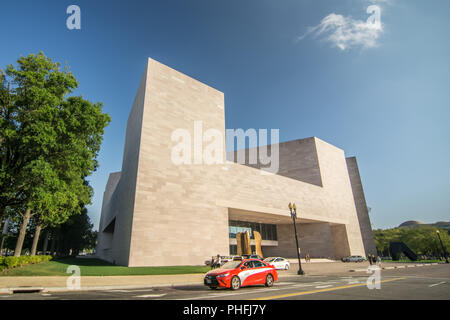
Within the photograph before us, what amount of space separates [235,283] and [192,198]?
1778 centimetres

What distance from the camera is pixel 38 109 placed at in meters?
17.9

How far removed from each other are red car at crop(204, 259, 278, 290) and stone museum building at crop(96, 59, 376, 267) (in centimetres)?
1457

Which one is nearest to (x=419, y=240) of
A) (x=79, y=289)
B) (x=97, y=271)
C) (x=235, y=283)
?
(x=235, y=283)

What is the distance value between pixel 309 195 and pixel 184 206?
28070mm

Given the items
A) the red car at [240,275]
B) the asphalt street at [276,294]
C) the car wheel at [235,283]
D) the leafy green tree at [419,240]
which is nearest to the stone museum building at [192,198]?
the asphalt street at [276,294]

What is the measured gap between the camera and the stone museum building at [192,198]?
24.0 meters

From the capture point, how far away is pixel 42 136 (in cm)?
1686

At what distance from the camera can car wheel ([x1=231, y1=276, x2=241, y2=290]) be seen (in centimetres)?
992

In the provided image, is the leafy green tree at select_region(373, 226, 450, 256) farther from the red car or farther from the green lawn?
the red car

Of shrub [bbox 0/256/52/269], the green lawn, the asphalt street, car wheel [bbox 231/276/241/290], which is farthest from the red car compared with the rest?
shrub [bbox 0/256/52/269]

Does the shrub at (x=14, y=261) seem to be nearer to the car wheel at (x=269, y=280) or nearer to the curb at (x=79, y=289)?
the curb at (x=79, y=289)

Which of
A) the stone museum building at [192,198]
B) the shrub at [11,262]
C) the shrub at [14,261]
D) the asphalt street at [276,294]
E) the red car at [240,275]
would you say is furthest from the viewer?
the stone museum building at [192,198]

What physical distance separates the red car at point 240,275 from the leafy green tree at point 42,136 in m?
13.8
